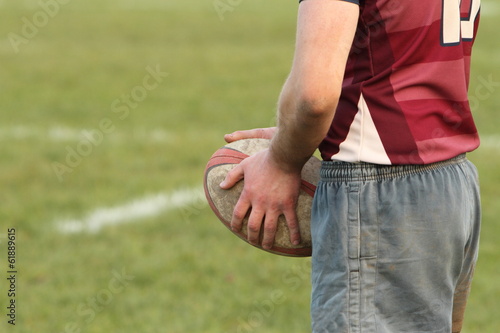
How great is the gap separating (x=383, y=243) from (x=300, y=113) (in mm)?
361

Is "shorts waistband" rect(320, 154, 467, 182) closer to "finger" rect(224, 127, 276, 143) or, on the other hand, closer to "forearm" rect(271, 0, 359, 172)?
"forearm" rect(271, 0, 359, 172)

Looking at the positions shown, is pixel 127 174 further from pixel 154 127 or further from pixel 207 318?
pixel 207 318

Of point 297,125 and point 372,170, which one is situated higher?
point 297,125

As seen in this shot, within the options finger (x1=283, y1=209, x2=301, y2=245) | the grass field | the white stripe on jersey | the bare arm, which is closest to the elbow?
the bare arm

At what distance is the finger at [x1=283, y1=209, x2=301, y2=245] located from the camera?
202cm

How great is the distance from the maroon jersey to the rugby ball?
0.62 ft

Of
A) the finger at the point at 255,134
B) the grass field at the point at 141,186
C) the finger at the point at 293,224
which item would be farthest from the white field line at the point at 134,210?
the finger at the point at 293,224

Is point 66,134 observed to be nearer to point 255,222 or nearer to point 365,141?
point 255,222

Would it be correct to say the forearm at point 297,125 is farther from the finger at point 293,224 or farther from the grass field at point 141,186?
the grass field at point 141,186

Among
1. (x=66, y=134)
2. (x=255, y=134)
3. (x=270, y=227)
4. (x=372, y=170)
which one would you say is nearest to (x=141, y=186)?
(x=66, y=134)

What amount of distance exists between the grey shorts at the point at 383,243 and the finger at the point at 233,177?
259 millimetres

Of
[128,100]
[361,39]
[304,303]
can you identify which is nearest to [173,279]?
[304,303]

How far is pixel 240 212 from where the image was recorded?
2031 millimetres

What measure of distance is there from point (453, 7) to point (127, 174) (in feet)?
12.9
